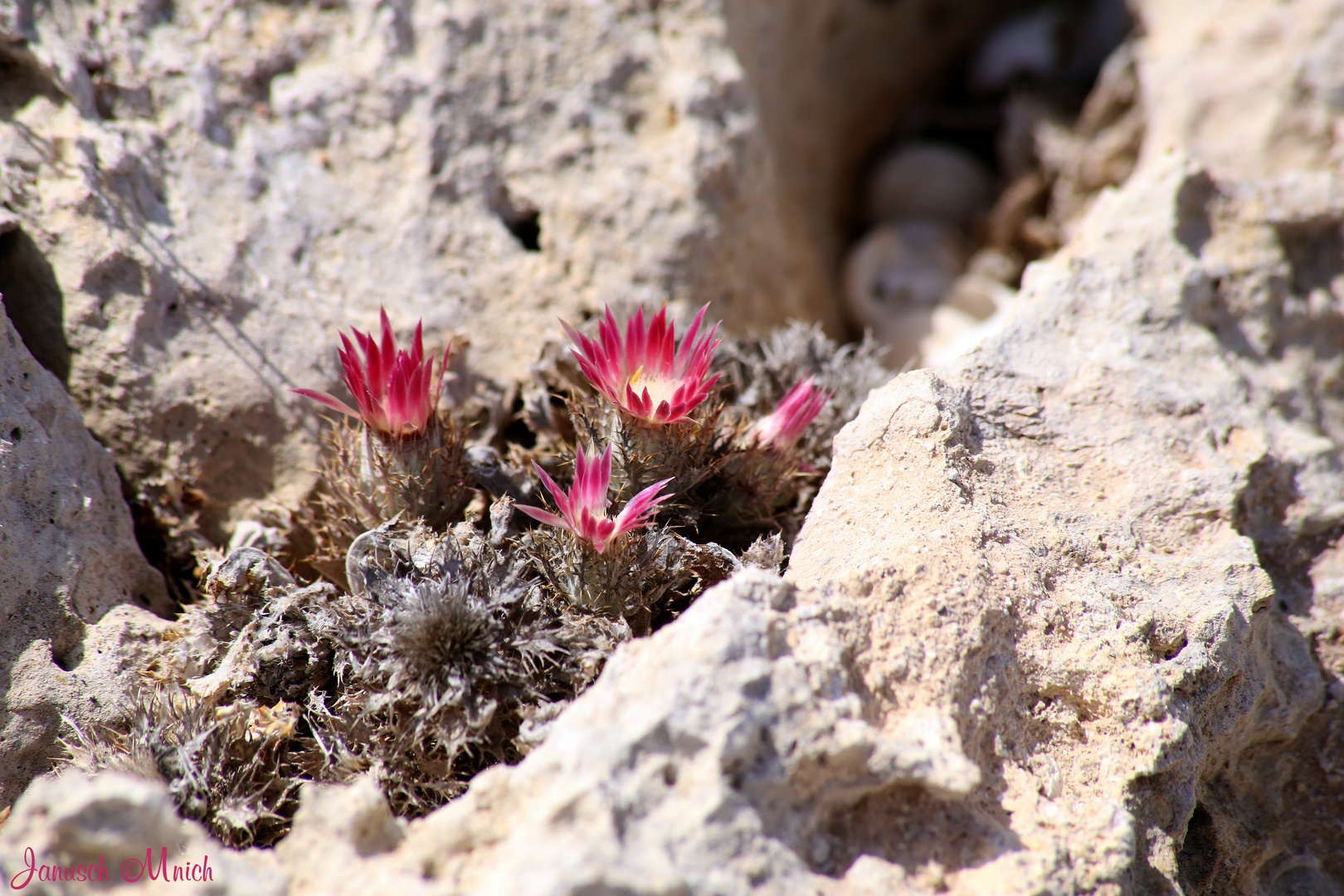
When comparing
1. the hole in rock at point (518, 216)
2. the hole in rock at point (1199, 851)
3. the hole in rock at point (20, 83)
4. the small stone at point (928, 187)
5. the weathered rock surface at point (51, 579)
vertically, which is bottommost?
the hole in rock at point (1199, 851)

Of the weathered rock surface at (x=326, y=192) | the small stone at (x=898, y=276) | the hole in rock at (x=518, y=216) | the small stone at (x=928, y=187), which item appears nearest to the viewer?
the weathered rock surface at (x=326, y=192)

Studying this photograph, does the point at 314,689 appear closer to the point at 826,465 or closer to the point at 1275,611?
the point at 826,465

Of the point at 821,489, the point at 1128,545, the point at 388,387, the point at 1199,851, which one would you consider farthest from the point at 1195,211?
the point at 388,387

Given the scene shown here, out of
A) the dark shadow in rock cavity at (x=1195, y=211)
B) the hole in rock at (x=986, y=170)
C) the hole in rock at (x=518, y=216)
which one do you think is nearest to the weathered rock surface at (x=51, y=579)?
the hole in rock at (x=518, y=216)

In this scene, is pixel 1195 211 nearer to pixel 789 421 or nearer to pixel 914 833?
pixel 789 421

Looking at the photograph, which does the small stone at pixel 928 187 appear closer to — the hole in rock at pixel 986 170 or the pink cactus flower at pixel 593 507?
the hole in rock at pixel 986 170
